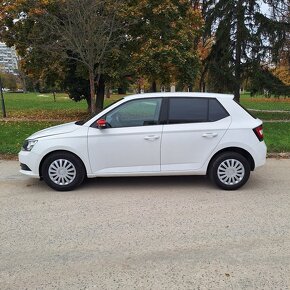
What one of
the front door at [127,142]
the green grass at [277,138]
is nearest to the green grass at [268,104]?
the green grass at [277,138]

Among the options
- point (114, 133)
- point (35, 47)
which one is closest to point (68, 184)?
point (114, 133)

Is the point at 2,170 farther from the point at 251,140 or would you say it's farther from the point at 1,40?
the point at 1,40

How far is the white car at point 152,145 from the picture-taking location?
18.5ft

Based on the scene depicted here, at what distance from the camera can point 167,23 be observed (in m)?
14.1

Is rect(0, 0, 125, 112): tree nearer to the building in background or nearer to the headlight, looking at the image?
the building in background

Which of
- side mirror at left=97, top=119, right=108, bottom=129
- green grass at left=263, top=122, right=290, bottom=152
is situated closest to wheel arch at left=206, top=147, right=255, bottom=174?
side mirror at left=97, top=119, right=108, bottom=129

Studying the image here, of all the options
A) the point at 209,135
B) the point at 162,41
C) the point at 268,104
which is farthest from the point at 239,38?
the point at 268,104

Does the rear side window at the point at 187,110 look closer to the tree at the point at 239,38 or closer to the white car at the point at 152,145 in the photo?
the white car at the point at 152,145

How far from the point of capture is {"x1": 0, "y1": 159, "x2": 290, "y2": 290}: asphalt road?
10.4 feet

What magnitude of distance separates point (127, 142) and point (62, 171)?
118 cm

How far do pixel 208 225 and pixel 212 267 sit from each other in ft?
3.32

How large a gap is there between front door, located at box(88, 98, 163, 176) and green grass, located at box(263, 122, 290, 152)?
4202 millimetres

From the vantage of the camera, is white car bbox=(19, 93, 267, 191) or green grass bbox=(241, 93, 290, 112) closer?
white car bbox=(19, 93, 267, 191)

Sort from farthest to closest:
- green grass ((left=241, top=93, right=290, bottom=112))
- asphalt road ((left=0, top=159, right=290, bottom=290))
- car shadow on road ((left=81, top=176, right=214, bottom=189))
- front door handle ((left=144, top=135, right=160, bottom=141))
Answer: green grass ((left=241, top=93, right=290, bottom=112)) < car shadow on road ((left=81, top=176, right=214, bottom=189)) < front door handle ((left=144, top=135, right=160, bottom=141)) < asphalt road ((left=0, top=159, right=290, bottom=290))
